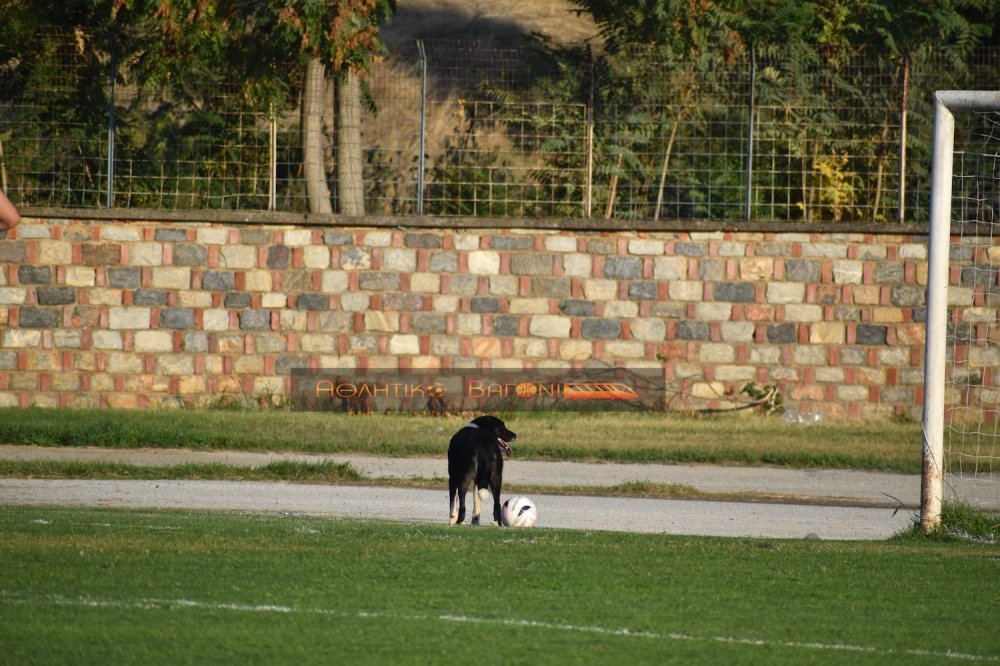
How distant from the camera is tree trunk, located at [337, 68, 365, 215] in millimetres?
18922

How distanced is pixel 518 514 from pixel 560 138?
9.45 m

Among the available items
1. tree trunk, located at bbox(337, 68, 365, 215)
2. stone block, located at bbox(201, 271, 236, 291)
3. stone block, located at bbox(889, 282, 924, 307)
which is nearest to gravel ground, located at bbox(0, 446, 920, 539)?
stone block, located at bbox(201, 271, 236, 291)

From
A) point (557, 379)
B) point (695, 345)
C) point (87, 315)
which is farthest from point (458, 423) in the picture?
point (87, 315)

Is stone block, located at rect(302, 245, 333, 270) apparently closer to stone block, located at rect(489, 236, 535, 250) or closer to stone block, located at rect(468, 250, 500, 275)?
stone block, located at rect(468, 250, 500, 275)

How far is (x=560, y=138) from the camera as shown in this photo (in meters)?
18.7

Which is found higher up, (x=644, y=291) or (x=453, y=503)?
(x=644, y=291)

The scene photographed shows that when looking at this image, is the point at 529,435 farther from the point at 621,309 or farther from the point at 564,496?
the point at 564,496

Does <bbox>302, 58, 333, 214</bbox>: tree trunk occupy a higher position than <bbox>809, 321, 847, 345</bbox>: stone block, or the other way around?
<bbox>302, 58, 333, 214</bbox>: tree trunk

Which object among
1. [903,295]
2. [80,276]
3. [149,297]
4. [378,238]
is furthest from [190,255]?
[903,295]

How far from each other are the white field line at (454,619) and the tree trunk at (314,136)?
1300 centimetres

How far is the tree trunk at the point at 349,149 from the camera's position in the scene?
1892cm

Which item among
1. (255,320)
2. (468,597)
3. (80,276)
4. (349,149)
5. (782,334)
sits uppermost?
(349,149)

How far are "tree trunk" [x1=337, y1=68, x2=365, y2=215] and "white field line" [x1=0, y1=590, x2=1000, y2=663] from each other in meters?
12.9

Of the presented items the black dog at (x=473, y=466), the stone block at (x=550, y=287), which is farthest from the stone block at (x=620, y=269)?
the black dog at (x=473, y=466)
